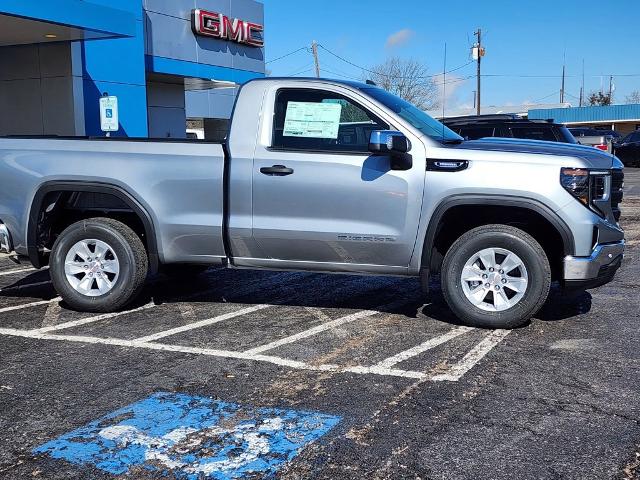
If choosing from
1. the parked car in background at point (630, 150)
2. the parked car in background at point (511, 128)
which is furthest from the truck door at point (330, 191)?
the parked car in background at point (630, 150)

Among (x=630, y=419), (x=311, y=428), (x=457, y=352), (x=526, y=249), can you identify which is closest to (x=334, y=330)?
(x=457, y=352)

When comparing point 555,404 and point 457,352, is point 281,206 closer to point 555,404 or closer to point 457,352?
point 457,352

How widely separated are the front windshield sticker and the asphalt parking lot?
1.58 meters

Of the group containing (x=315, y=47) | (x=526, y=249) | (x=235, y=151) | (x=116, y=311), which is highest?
(x=315, y=47)

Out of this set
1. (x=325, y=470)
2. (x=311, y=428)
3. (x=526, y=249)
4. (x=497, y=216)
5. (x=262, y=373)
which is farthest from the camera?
(x=497, y=216)

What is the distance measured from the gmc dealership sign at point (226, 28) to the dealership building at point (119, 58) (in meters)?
0.03

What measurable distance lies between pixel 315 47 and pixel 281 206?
49.1 metres

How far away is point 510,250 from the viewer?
5695 mm

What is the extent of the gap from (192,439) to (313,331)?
2213 mm

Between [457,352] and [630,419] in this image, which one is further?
[457,352]

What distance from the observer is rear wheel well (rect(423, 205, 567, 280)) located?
19.1 ft

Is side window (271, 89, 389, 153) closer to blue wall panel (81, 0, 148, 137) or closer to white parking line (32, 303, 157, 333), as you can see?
white parking line (32, 303, 157, 333)

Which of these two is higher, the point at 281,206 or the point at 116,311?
the point at 281,206

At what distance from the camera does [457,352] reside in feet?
17.0
